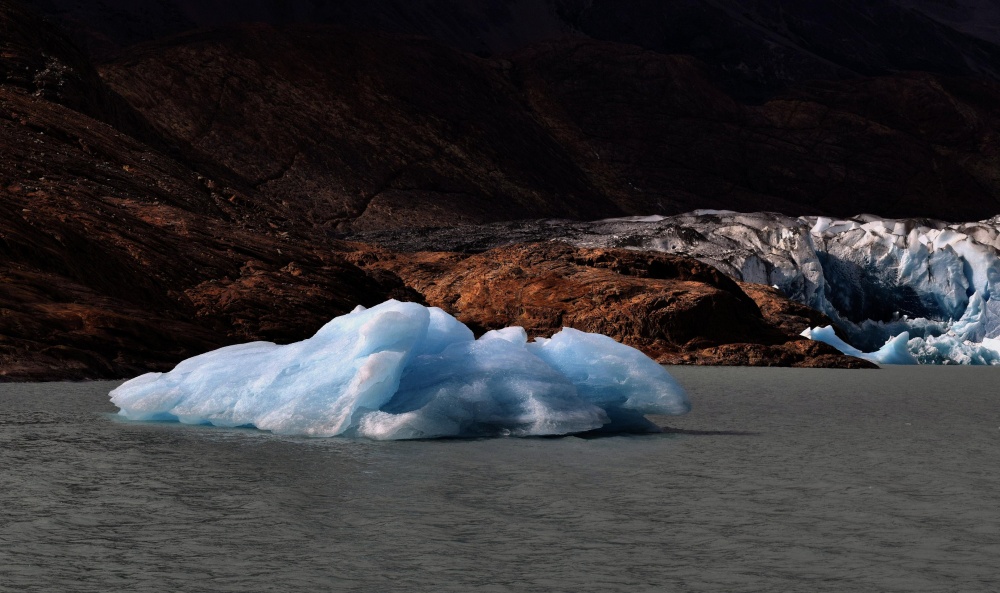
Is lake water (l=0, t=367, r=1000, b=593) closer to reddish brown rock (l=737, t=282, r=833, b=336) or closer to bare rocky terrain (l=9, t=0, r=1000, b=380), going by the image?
bare rocky terrain (l=9, t=0, r=1000, b=380)

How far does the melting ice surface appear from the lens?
13336 mm

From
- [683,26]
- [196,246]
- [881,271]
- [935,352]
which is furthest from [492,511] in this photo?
[683,26]

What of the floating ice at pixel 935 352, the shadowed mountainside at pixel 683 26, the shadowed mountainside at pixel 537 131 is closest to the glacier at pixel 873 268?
the floating ice at pixel 935 352

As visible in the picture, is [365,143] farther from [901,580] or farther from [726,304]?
[901,580]

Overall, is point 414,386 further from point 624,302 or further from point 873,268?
point 873,268

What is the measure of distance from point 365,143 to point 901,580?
256 feet

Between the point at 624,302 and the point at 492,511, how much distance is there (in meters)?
32.5

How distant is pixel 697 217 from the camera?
64.7 m

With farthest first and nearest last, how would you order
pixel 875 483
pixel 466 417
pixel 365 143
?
pixel 365 143
pixel 466 417
pixel 875 483

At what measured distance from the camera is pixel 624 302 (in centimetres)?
4109

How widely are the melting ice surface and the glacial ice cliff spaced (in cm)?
3499

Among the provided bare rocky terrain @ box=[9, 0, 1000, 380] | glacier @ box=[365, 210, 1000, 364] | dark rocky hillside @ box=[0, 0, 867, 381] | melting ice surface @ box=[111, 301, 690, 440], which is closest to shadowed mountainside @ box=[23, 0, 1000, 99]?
bare rocky terrain @ box=[9, 0, 1000, 380]

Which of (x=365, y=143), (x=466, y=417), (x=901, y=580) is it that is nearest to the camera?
(x=901, y=580)

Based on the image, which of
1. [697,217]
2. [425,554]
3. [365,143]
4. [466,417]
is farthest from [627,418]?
[365,143]
